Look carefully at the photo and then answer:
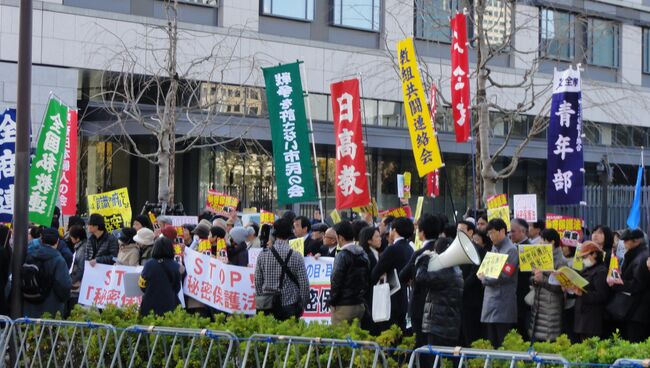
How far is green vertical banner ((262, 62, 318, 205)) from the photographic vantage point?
1580 centimetres

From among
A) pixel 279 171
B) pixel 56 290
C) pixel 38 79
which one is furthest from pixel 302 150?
pixel 38 79

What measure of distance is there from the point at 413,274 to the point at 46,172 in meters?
4.83

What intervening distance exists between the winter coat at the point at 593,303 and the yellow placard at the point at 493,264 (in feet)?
3.46

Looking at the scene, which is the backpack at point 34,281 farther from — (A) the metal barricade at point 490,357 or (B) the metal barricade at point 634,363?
(B) the metal barricade at point 634,363

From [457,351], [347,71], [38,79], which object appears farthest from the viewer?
[347,71]

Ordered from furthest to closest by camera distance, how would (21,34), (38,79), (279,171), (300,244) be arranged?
(38,79)
(279,171)
(300,244)
(21,34)

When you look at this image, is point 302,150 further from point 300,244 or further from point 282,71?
point 300,244

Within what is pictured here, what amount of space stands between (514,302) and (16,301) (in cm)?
541

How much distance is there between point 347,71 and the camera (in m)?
35.3

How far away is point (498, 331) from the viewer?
11977 millimetres

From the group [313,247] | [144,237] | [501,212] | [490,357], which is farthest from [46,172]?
[490,357]

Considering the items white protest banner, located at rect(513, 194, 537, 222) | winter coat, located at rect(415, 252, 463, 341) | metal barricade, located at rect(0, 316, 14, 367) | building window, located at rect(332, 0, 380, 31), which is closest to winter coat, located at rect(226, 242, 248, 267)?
winter coat, located at rect(415, 252, 463, 341)

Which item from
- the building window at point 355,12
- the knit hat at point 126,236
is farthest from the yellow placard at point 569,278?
the building window at point 355,12

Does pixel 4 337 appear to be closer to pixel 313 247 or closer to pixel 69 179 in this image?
pixel 313 247
